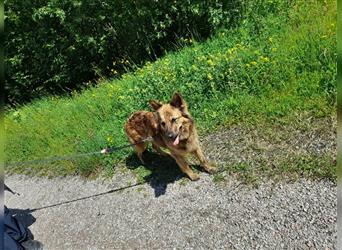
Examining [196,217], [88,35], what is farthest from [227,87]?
[88,35]

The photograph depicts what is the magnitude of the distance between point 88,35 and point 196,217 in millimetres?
9259

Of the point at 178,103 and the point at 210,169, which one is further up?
the point at 178,103

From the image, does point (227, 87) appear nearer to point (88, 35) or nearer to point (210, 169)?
point (210, 169)

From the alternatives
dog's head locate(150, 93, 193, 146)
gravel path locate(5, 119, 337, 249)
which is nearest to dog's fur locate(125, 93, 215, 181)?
dog's head locate(150, 93, 193, 146)

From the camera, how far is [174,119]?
4.96 m

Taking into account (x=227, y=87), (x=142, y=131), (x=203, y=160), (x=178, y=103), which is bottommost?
(x=203, y=160)

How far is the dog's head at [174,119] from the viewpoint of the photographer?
16.2 ft

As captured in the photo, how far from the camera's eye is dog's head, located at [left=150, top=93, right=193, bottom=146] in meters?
4.93

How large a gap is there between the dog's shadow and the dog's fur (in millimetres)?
348

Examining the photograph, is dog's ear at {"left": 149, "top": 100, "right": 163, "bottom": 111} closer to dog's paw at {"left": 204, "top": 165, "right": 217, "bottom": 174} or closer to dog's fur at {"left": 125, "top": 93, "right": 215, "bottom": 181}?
A: dog's fur at {"left": 125, "top": 93, "right": 215, "bottom": 181}

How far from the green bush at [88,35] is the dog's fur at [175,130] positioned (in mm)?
4437

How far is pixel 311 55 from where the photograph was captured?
20.0 feet

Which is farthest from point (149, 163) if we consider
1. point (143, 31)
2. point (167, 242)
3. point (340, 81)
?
point (143, 31)

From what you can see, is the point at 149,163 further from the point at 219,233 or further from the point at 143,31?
the point at 143,31
